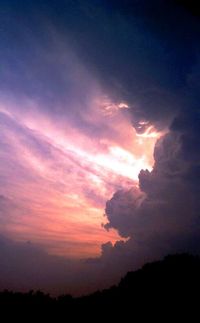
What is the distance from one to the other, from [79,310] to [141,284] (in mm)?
21284

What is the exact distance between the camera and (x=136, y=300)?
63.9 metres

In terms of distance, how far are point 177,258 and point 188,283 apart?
61.2 ft

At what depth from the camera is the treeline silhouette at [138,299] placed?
2106 inches

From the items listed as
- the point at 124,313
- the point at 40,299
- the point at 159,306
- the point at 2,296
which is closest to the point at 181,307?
the point at 159,306

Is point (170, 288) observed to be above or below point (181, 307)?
above

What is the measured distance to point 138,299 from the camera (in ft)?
212

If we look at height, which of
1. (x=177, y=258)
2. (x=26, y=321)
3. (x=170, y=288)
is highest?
(x=177, y=258)

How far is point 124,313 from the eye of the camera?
54.4 m

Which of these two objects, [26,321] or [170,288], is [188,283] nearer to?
[170,288]

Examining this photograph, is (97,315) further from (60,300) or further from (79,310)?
(60,300)

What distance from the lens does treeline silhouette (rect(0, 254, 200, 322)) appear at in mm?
53500

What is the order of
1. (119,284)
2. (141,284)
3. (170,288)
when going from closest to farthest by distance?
(170,288) → (141,284) → (119,284)

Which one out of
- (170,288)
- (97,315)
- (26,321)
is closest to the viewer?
(26,321)

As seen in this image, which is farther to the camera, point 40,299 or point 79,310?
point 40,299
